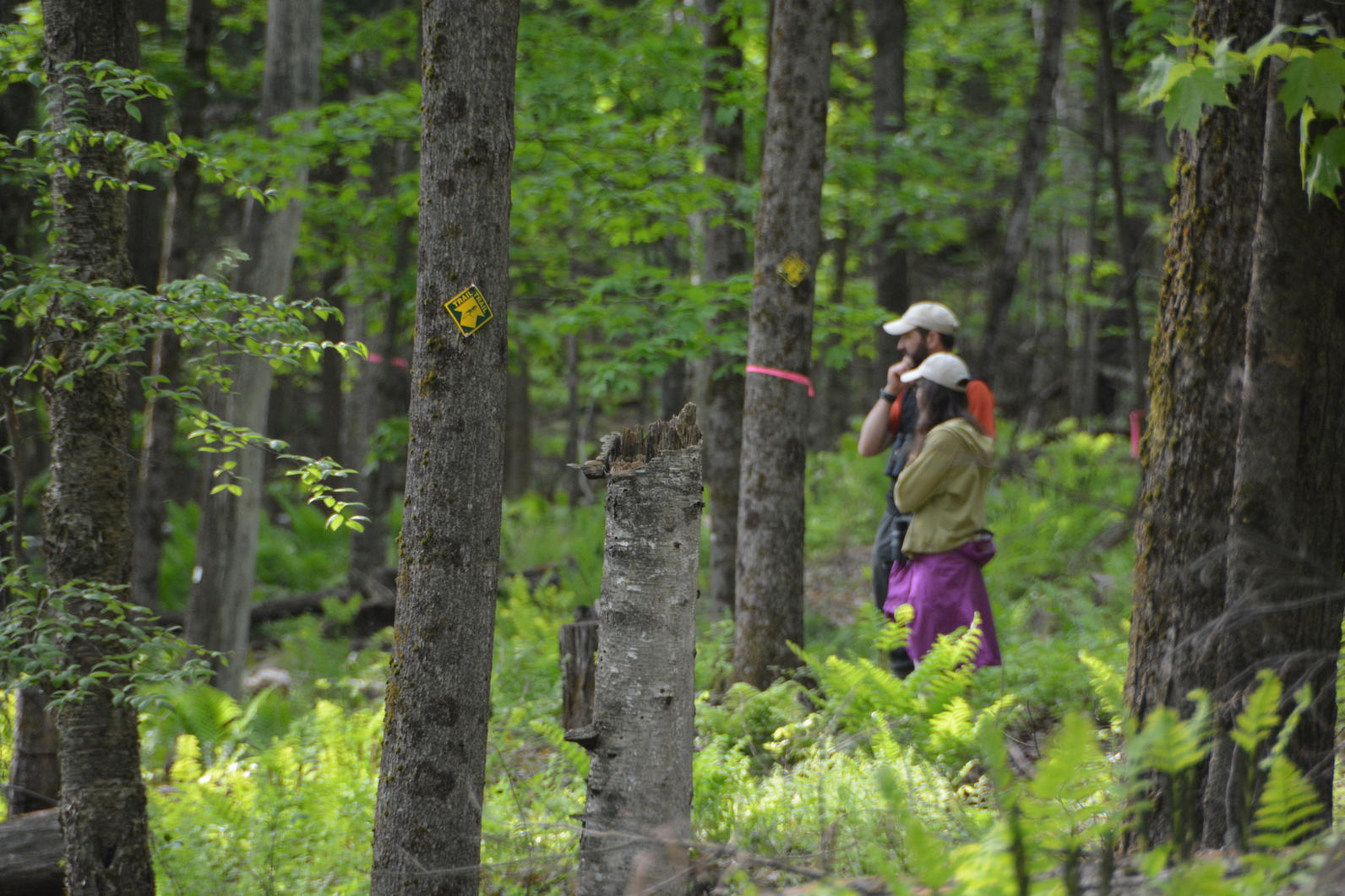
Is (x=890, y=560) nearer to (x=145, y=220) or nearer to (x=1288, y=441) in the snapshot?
(x=1288, y=441)

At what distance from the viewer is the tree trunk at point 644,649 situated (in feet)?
10.6

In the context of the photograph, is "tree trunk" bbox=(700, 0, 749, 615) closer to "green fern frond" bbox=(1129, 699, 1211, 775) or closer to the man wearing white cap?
the man wearing white cap

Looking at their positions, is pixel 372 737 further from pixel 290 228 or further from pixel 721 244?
pixel 721 244

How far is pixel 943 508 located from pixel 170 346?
6.90m

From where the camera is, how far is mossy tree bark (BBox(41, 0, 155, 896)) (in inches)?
167

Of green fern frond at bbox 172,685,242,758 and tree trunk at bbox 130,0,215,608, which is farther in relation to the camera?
tree trunk at bbox 130,0,215,608

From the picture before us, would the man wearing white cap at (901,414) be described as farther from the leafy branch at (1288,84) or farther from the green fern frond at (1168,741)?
the green fern frond at (1168,741)

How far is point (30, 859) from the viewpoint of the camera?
476 cm

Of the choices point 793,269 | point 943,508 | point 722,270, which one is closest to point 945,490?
point 943,508

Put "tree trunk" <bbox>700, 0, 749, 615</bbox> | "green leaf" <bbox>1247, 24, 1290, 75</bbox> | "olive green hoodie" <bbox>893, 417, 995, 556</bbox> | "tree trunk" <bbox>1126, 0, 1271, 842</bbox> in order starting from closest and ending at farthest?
"green leaf" <bbox>1247, 24, 1290, 75</bbox>, "tree trunk" <bbox>1126, 0, 1271, 842</bbox>, "olive green hoodie" <bbox>893, 417, 995, 556</bbox>, "tree trunk" <bbox>700, 0, 749, 615</bbox>

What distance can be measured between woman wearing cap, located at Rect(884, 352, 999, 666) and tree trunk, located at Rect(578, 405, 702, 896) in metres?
2.39

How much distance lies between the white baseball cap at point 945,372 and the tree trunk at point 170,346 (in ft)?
20.4

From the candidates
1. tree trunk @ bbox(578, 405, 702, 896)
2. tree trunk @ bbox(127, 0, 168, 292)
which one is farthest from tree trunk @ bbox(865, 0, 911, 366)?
tree trunk @ bbox(578, 405, 702, 896)

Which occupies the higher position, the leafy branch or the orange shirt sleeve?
the leafy branch
